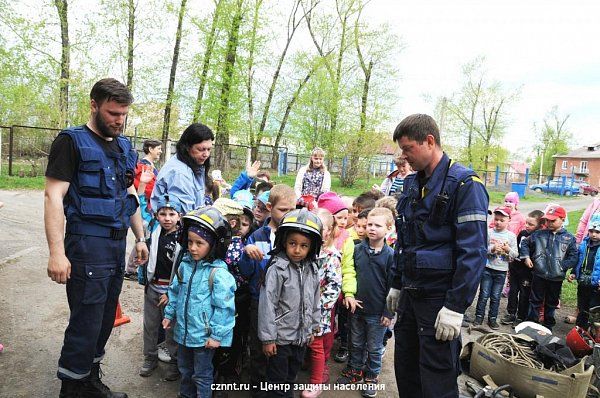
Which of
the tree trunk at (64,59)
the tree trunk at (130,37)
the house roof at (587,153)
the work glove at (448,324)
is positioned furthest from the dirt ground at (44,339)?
the house roof at (587,153)

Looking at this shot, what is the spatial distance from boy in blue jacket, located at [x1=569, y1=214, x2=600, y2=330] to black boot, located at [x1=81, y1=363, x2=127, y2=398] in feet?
18.1

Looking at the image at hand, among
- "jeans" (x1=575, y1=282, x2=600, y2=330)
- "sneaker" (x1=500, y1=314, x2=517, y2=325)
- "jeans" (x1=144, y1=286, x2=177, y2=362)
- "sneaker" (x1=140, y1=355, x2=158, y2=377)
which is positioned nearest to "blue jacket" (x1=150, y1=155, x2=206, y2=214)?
"jeans" (x1=144, y1=286, x2=177, y2=362)

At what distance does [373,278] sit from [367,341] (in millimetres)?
581

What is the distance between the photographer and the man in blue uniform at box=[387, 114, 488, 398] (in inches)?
94.1

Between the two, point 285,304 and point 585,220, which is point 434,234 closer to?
point 285,304

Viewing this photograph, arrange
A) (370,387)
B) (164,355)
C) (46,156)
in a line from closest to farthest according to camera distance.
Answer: (370,387) < (164,355) < (46,156)

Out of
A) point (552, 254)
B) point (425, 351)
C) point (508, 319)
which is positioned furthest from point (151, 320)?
point (552, 254)

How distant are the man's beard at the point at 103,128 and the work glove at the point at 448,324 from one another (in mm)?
2423

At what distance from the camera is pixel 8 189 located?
13477 mm

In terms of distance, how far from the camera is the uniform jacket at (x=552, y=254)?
5.64 meters

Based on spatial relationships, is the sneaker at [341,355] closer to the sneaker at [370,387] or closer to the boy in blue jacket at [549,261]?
the sneaker at [370,387]

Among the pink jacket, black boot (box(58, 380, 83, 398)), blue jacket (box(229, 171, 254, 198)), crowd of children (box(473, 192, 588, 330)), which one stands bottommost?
black boot (box(58, 380, 83, 398))

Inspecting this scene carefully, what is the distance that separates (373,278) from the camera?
3.94m

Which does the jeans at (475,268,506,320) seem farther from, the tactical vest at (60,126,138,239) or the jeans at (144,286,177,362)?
the tactical vest at (60,126,138,239)
